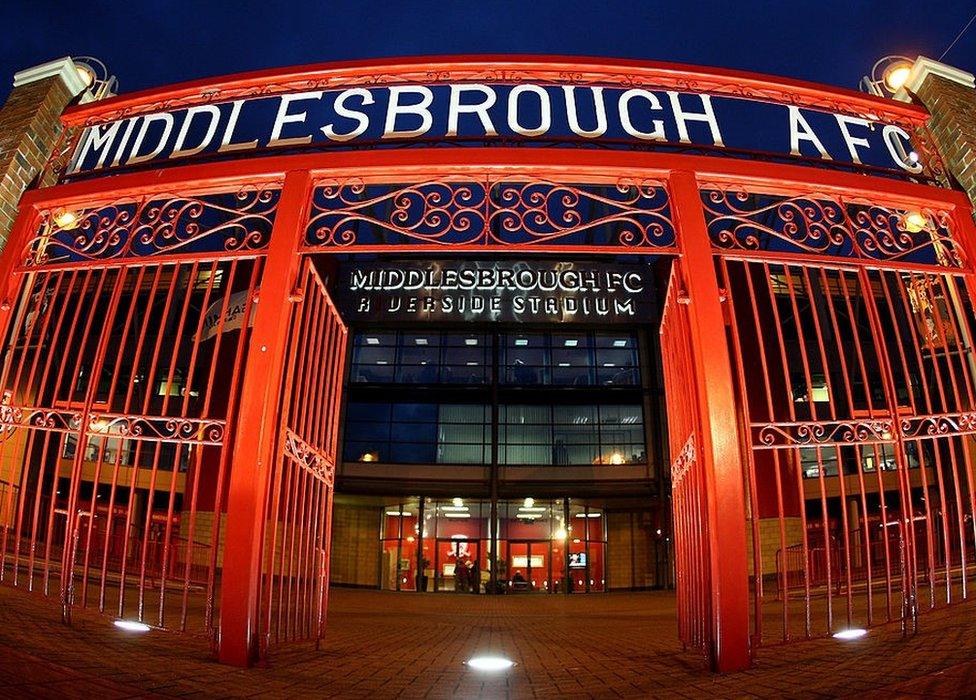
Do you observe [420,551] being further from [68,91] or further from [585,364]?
[68,91]

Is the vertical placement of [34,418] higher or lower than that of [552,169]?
lower

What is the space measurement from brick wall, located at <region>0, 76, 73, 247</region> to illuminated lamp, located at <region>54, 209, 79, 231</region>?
0.49 meters

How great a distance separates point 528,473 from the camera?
2123cm

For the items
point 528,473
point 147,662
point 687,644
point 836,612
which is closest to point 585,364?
point 528,473

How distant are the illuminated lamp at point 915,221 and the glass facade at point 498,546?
1690 centimetres

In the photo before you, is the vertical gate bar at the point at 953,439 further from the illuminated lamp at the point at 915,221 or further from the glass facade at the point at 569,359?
the glass facade at the point at 569,359

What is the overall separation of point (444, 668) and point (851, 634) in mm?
3134

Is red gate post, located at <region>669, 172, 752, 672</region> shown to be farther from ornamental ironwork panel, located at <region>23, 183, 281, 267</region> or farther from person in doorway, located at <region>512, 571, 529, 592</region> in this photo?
person in doorway, located at <region>512, 571, 529, 592</region>

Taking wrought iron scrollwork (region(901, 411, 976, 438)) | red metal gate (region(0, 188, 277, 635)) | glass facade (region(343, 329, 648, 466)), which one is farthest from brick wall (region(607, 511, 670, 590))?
wrought iron scrollwork (region(901, 411, 976, 438))

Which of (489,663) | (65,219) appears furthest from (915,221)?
(65,219)

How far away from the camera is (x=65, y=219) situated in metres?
6.01

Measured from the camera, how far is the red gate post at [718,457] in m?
4.12

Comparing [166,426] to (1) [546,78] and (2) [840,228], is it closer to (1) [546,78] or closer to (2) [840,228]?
(1) [546,78]

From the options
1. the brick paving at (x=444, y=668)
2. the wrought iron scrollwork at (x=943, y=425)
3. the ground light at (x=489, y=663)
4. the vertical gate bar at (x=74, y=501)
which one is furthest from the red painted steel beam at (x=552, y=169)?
the ground light at (x=489, y=663)
